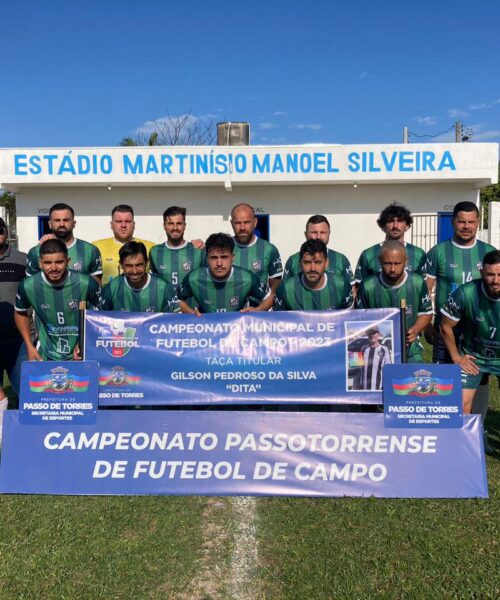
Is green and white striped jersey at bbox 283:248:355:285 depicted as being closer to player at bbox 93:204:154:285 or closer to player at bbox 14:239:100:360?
player at bbox 93:204:154:285

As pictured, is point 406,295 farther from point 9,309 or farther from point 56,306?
point 9,309

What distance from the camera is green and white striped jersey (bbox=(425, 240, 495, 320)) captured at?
4867mm

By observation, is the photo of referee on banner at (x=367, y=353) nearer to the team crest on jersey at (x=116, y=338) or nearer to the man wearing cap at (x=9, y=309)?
the team crest on jersey at (x=116, y=338)

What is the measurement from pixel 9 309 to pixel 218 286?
1.82 metres

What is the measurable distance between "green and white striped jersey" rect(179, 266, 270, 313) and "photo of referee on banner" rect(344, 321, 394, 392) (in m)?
0.93

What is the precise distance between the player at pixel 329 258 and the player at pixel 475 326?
3.36 feet

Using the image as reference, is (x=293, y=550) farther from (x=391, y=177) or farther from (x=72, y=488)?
(x=391, y=177)

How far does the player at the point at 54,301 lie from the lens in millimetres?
4117

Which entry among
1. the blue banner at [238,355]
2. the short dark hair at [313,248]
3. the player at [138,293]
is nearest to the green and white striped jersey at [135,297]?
the player at [138,293]

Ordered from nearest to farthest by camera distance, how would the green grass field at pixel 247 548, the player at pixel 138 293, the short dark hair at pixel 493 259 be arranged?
the green grass field at pixel 247 548, the short dark hair at pixel 493 259, the player at pixel 138 293

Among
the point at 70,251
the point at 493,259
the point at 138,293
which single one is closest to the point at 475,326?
the point at 493,259

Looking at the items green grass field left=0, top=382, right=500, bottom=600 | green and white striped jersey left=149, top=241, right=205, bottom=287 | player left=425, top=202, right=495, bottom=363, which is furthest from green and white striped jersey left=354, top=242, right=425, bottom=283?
green grass field left=0, top=382, right=500, bottom=600

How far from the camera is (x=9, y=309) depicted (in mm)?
4473

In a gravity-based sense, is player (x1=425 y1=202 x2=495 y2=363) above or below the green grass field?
above
